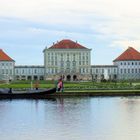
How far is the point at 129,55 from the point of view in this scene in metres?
132

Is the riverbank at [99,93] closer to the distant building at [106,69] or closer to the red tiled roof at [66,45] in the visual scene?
the red tiled roof at [66,45]

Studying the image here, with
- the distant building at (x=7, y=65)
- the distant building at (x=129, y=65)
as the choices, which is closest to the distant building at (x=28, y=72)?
the distant building at (x=7, y=65)

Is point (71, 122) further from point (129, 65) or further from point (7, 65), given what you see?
point (129, 65)

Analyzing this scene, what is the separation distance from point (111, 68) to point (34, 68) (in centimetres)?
1809

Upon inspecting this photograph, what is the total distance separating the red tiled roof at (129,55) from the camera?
131m

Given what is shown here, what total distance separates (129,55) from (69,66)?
47.4 ft

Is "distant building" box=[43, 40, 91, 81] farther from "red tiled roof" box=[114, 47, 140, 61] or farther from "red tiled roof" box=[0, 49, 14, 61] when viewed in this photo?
"red tiled roof" box=[0, 49, 14, 61]

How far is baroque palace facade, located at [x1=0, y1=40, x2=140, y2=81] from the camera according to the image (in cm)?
12788

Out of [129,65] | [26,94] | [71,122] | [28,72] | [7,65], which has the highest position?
[7,65]

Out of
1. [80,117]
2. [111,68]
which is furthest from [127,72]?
[80,117]

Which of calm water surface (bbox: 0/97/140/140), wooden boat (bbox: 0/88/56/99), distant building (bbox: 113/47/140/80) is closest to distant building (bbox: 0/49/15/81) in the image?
distant building (bbox: 113/47/140/80)

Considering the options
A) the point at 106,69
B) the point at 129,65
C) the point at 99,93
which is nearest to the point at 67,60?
the point at 106,69

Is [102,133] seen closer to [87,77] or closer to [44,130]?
[44,130]

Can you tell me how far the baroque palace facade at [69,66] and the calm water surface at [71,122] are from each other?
9101 centimetres
